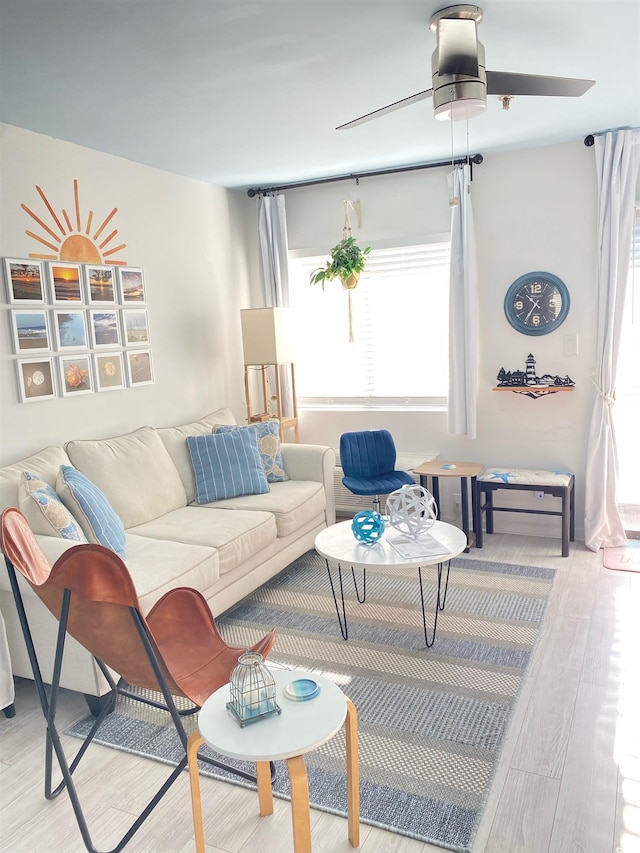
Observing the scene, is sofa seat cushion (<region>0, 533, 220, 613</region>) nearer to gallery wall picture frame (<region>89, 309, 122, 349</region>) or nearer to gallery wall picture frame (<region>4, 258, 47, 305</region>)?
gallery wall picture frame (<region>89, 309, 122, 349</region>)

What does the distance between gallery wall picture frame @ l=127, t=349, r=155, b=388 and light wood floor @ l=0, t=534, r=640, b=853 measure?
74.7 inches

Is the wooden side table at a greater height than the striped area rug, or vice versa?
the wooden side table

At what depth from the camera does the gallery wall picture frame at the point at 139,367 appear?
4.15 m

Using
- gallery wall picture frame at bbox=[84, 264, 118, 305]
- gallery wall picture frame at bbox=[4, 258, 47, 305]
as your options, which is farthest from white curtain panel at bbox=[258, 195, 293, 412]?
gallery wall picture frame at bbox=[4, 258, 47, 305]

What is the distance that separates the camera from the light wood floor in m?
1.97

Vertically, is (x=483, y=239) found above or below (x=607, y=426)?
above

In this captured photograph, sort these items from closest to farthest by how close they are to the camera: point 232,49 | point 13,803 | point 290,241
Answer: point 13,803 → point 232,49 → point 290,241

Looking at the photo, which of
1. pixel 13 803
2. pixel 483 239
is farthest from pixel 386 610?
pixel 483 239

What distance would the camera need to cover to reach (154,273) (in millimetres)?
4363

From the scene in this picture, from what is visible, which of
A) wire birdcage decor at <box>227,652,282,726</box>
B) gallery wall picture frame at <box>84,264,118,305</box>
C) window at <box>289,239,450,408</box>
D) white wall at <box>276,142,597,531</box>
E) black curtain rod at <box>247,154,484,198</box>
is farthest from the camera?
window at <box>289,239,450,408</box>

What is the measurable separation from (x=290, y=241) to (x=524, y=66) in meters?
2.67

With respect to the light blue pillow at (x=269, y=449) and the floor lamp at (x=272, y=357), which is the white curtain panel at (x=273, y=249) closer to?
the floor lamp at (x=272, y=357)

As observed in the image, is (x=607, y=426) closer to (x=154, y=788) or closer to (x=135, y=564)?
(x=135, y=564)

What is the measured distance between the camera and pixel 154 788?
7.44ft
